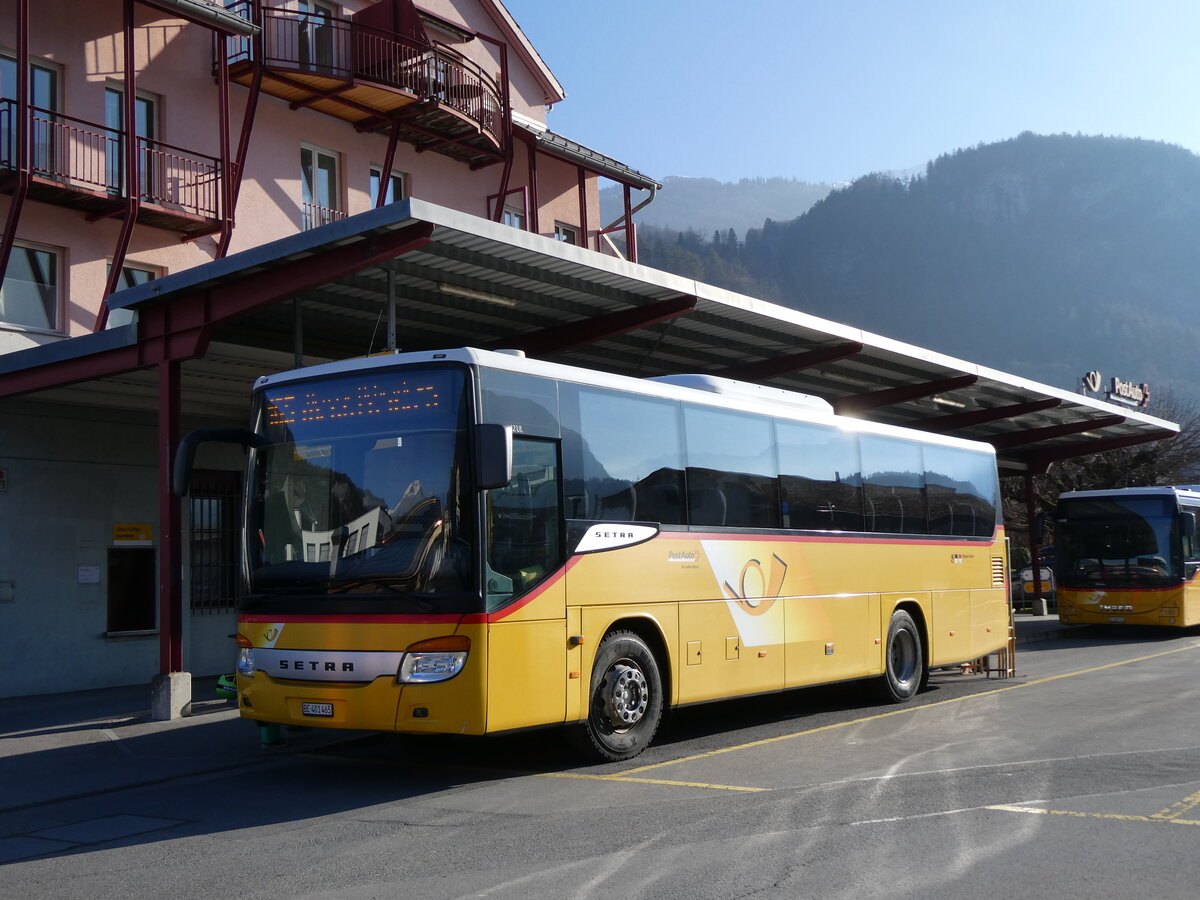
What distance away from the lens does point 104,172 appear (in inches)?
753

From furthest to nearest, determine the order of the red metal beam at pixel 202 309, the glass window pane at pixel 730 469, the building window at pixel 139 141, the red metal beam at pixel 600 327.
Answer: the building window at pixel 139 141 < the red metal beam at pixel 600 327 < the red metal beam at pixel 202 309 < the glass window pane at pixel 730 469

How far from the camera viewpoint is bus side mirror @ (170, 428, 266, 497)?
9508mm

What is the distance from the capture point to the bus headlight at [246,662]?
938 centimetres

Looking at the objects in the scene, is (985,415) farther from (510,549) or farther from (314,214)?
(510,549)

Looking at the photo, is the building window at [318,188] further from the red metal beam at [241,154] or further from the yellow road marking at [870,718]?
the yellow road marking at [870,718]

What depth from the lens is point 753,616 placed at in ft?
38.0

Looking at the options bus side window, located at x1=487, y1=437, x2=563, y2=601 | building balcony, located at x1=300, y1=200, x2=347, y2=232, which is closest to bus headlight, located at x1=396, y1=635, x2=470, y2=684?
bus side window, located at x1=487, y1=437, x2=563, y2=601

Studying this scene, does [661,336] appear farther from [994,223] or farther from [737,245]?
[994,223]

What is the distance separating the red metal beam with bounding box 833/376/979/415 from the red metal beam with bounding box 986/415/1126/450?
234 inches

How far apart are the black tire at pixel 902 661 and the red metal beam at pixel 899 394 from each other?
863 centimetres

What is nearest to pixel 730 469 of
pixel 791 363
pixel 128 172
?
pixel 791 363

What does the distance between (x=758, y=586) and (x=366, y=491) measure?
443 cm

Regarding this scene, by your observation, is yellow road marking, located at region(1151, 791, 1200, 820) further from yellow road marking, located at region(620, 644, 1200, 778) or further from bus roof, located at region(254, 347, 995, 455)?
bus roof, located at region(254, 347, 995, 455)

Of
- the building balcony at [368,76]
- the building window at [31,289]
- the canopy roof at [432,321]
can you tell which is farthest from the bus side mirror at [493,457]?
the building balcony at [368,76]
